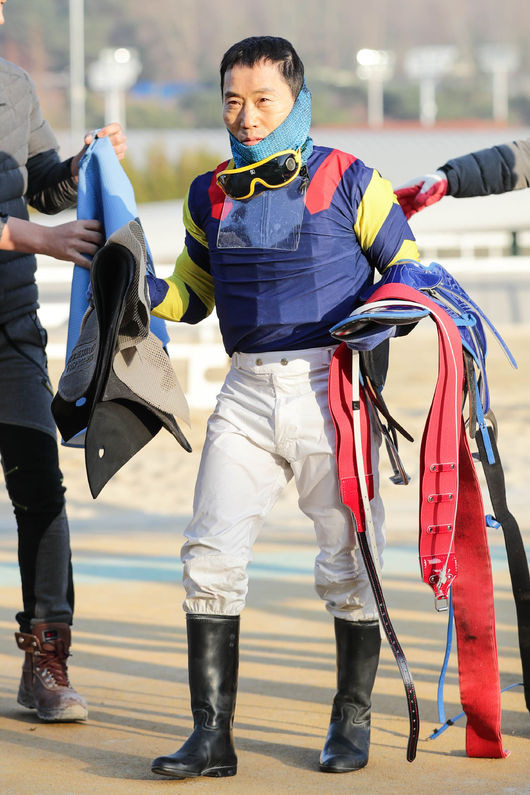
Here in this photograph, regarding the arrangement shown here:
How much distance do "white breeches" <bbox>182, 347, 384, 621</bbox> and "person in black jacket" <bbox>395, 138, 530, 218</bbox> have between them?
742 millimetres

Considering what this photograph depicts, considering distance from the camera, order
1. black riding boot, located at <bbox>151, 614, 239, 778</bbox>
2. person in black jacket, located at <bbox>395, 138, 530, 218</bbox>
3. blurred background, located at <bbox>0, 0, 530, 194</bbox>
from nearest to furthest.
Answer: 1. black riding boot, located at <bbox>151, 614, 239, 778</bbox>
2. person in black jacket, located at <bbox>395, 138, 530, 218</bbox>
3. blurred background, located at <bbox>0, 0, 530, 194</bbox>

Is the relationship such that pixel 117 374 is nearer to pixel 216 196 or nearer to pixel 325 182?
pixel 216 196

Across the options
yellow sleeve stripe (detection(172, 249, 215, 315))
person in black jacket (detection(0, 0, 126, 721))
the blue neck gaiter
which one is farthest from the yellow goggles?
person in black jacket (detection(0, 0, 126, 721))

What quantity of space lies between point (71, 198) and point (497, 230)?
1868 cm

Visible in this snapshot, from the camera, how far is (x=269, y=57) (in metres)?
3.36

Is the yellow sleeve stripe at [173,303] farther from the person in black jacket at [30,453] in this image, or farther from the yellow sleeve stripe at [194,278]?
the person in black jacket at [30,453]

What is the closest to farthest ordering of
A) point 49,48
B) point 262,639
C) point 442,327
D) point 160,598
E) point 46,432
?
point 442,327 < point 46,432 < point 262,639 < point 160,598 < point 49,48

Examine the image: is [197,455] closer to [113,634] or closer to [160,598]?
[160,598]

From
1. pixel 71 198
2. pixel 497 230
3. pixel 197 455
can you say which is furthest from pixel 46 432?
pixel 497 230

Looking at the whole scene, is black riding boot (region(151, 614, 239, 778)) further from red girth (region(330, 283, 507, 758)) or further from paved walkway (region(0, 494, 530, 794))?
red girth (region(330, 283, 507, 758))

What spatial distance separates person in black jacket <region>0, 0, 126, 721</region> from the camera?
386 centimetres

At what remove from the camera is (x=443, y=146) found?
36.7 metres

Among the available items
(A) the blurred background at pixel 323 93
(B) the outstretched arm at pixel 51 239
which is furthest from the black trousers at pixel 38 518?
(A) the blurred background at pixel 323 93

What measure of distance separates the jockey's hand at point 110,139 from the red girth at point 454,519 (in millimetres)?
1143
